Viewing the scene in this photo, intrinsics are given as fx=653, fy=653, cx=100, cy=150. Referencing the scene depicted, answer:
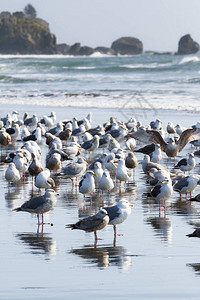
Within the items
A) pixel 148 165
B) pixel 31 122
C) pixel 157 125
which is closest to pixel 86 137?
pixel 157 125

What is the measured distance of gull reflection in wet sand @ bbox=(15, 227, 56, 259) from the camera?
938 cm

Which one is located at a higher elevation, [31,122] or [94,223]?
[31,122]

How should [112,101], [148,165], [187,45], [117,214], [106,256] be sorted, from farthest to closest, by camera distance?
1. [187,45]
2. [112,101]
3. [148,165]
4. [117,214]
5. [106,256]

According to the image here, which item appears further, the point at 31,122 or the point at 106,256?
the point at 31,122

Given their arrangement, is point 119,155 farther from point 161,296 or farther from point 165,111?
point 165,111

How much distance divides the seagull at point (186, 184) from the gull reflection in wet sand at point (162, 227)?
175 centimetres

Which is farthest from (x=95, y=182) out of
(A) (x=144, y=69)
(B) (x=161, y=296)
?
(A) (x=144, y=69)

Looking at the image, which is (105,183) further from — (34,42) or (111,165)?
(34,42)

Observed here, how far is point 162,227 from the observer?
11.0 m

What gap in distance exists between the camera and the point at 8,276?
822cm

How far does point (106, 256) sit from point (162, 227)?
1.99 metres

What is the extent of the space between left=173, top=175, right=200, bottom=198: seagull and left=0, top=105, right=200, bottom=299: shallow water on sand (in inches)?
11.5

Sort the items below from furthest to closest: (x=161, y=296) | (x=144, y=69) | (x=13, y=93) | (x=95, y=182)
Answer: (x=144, y=69) → (x=13, y=93) → (x=95, y=182) → (x=161, y=296)

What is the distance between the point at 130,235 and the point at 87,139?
36.1ft
